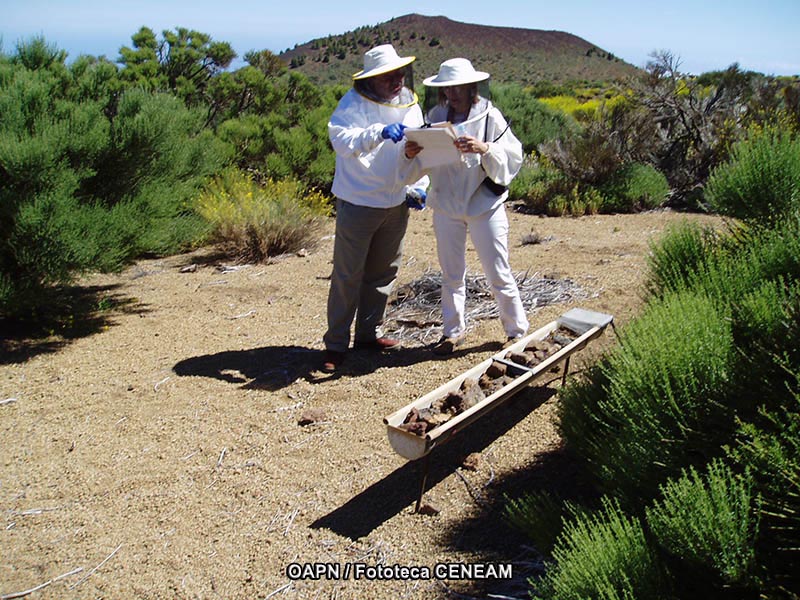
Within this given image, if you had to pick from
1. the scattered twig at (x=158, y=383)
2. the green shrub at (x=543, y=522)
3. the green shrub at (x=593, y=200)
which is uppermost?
the green shrub at (x=593, y=200)

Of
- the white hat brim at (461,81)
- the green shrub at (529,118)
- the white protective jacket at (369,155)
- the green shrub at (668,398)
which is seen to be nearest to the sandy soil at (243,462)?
the green shrub at (668,398)

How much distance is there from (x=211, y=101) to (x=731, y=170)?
379 inches

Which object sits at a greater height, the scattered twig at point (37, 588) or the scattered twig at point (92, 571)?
the scattered twig at point (92, 571)

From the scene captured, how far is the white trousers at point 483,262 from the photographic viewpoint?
452 centimetres

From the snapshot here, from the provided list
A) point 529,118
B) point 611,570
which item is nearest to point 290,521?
point 611,570

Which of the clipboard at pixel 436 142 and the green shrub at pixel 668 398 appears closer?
the green shrub at pixel 668 398

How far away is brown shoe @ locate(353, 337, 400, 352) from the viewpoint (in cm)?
520

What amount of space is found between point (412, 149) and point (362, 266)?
87 cm

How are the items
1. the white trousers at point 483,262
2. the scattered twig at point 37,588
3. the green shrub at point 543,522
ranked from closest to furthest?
the green shrub at point 543,522
the scattered twig at point 37,588
the white trousers at point 483,262

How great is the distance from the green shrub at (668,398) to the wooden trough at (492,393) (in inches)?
27.1

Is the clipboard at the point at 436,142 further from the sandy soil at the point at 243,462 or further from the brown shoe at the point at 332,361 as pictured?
the brown shoe at the point at 332,361

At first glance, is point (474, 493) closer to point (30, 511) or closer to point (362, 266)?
point (362, 266)

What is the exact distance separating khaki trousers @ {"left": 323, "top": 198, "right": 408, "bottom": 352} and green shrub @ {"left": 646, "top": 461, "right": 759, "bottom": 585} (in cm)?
281

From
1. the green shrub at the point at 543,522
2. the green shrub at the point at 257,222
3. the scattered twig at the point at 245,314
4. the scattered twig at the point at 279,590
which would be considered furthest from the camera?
the green shrub at the point at 257,222
